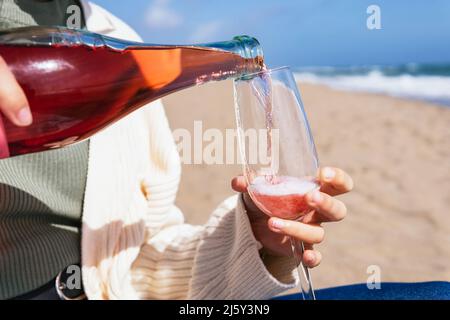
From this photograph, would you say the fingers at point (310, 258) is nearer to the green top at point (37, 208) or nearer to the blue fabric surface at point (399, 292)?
the blue fabric surface at point (399, 292)

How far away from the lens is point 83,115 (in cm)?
88

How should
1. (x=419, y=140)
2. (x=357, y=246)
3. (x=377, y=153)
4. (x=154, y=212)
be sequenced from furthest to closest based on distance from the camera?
(x=419, y=140) < (x=377, y=153) < (x=357, y=246) < (x=154, y=212)

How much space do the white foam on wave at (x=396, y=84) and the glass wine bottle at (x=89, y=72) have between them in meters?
6.77

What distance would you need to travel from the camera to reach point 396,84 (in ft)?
34.2

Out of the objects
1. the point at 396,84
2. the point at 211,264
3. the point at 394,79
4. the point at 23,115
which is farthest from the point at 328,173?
the point at 394,79

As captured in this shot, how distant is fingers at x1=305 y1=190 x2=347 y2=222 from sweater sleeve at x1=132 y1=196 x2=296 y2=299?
0.20 m

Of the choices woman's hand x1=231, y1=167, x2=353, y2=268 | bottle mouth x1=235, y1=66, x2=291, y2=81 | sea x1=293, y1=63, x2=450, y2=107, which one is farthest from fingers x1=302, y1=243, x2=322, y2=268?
sea x1=293, y1=63, x2=450, y2=107

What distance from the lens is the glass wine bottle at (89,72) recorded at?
762 mm

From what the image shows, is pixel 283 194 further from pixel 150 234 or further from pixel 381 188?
pixel 381 188

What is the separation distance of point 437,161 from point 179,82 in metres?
3.66

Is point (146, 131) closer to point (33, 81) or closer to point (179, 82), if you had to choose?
point (179, 82)

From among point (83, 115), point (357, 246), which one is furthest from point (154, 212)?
point (357, 246)

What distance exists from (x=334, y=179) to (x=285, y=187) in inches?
3.8

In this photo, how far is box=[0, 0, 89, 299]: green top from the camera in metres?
1.04
